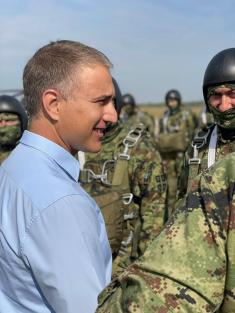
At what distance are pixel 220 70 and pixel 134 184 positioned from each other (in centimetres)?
110

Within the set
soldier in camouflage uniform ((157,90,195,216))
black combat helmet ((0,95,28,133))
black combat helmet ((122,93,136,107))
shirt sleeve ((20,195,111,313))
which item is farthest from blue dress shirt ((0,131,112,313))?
black combat helmet ((122,93,136,107))

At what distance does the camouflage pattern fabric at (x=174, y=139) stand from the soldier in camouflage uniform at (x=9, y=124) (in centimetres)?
562

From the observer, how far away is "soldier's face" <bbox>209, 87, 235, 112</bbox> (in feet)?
12.2

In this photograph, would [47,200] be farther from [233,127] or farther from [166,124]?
[166,124]

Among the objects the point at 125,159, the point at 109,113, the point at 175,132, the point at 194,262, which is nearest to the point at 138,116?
the point at 175,132

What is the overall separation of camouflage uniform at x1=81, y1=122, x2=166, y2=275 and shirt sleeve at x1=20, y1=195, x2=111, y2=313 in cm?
232

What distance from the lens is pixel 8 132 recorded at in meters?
5.02

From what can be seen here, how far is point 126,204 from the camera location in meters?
4.02

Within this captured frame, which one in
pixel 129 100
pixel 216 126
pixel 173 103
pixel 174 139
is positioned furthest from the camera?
pixel 129 100

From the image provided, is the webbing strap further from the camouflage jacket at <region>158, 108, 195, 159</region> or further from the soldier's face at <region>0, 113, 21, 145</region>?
the camouflage jacket at <region>158, 108, 195, 159</region>

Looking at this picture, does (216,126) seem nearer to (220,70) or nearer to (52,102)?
(220,70)

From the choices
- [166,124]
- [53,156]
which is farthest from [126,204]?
[166,124]

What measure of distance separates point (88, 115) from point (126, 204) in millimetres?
2314

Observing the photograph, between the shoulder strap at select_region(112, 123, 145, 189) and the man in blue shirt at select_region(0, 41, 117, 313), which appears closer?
the man in blue shirt at select_region(0, 41, 117, 313)
